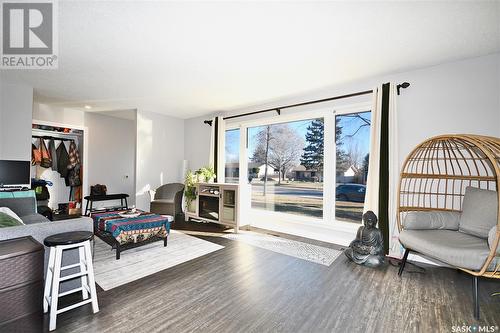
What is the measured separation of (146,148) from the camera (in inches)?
207

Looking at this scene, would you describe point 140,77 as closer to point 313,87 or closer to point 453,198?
point 313,87

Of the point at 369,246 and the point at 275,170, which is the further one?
the point at 275,170

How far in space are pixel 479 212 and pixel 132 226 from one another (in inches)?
156

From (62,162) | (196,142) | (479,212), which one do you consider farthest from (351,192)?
(62,162)

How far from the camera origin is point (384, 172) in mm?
3053

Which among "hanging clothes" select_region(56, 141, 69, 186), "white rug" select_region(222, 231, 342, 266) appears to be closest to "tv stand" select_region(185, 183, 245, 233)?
"white rug" select_region(222, 231, 342, 266)

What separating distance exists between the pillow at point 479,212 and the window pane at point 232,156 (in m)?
3.78

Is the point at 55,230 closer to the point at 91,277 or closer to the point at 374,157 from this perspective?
the point at 91,277

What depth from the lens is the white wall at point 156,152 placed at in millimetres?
5146

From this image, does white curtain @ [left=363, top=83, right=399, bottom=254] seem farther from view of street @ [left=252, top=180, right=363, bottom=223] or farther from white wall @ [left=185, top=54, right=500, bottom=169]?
view of street @ [left=252, top=180, right=363, bottom=223]

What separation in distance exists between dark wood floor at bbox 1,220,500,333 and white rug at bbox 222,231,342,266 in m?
0.23

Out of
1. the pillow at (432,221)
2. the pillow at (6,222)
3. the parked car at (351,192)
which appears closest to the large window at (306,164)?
the parked car at (351,192)

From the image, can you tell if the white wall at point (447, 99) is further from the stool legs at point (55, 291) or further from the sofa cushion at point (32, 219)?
the sofa cushion at point (32, 219)

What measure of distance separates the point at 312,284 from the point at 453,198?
2.09 metres
